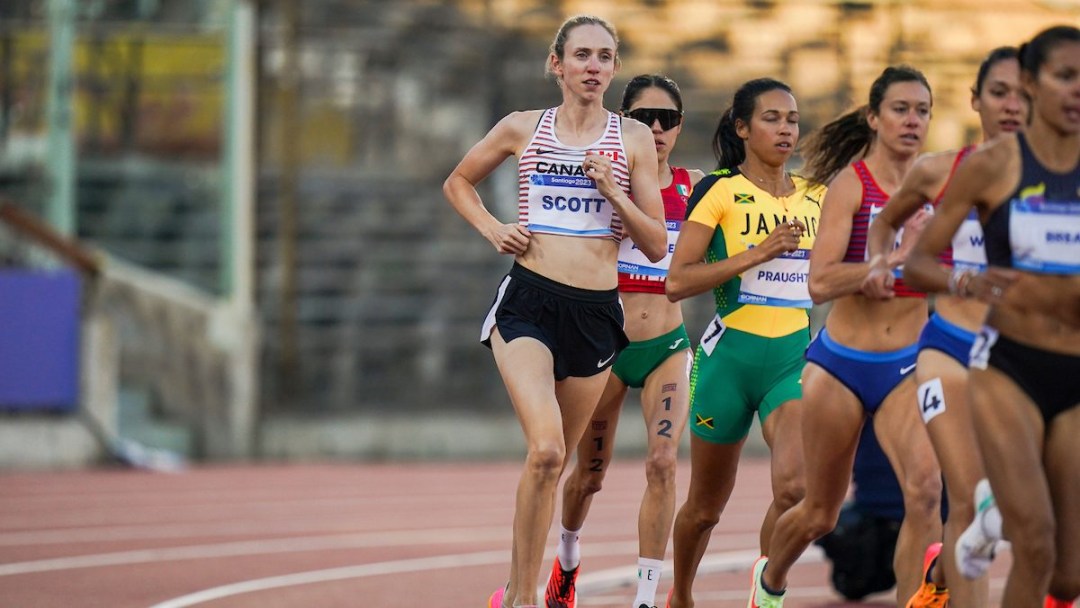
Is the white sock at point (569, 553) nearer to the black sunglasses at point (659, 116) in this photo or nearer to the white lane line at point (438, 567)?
the white lane line at point (438, 567)

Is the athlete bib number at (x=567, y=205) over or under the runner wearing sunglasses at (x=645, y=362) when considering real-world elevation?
over

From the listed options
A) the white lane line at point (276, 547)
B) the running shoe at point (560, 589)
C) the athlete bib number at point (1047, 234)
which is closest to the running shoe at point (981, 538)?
the athlete bib number at point (1047, 234)

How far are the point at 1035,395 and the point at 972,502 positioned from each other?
1.02 m

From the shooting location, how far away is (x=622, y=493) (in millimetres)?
16625

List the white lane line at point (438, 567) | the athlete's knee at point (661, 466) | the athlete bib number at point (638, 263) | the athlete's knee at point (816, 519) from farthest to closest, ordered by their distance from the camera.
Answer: the white lane line at point (438, 567)
the athlete bib number at point (638, 263)
the athlete's knee at point (661, 466)
the athlete's knee at point (816, 519)

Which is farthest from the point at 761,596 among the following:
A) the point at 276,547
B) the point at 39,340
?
the point at 39,340

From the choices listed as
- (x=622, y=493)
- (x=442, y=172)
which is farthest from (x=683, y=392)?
(x=442, y=172)

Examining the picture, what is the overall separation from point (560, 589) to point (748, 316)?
5.11 ft

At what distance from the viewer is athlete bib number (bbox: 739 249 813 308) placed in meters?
8.88

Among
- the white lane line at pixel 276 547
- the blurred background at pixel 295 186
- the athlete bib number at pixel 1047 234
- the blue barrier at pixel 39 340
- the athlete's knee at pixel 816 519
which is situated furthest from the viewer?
the blurred background at pixel 295 186

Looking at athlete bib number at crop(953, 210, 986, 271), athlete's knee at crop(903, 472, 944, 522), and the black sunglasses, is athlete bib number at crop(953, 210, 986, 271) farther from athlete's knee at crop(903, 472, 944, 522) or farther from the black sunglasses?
the black sunglasses

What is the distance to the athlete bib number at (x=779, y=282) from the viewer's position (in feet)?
29.1

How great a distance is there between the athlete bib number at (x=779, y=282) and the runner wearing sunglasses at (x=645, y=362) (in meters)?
0.58

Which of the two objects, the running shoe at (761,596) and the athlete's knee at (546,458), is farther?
the running shoe at (761,596)
